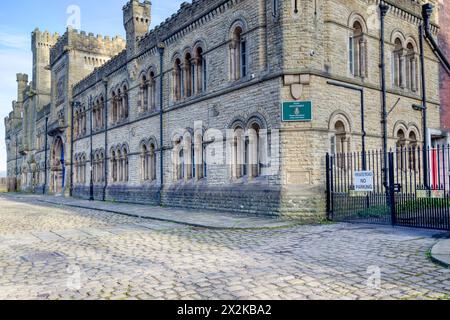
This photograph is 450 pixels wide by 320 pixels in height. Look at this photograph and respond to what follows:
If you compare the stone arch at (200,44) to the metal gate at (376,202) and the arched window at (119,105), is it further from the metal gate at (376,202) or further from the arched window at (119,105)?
the arched window at (119,105)

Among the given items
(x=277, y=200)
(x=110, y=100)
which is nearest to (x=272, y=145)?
(x=277, y=200)

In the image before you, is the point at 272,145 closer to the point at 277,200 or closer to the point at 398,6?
the point at 277,200

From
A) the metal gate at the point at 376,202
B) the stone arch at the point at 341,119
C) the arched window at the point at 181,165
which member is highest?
the stone arch at the point at 341,119

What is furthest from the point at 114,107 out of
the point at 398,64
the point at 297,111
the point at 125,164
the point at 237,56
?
the point at 398,64

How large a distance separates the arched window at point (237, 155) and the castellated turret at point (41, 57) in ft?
131

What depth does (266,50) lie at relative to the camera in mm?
14883

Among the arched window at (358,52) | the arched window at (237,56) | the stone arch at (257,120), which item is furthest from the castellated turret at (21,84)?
the arched window at (358,52)

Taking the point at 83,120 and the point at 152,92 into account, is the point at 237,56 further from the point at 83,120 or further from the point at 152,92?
the point at 83,120

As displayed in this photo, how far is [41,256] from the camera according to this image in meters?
7.71

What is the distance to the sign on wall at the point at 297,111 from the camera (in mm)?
13633

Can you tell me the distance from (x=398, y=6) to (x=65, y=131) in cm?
2914

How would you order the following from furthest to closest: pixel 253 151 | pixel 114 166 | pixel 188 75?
pixel 114 166 → pixel 188 75 → pixel 253 151

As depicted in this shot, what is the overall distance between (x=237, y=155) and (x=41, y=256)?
960 cm

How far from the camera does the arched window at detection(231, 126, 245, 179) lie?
15992mm
